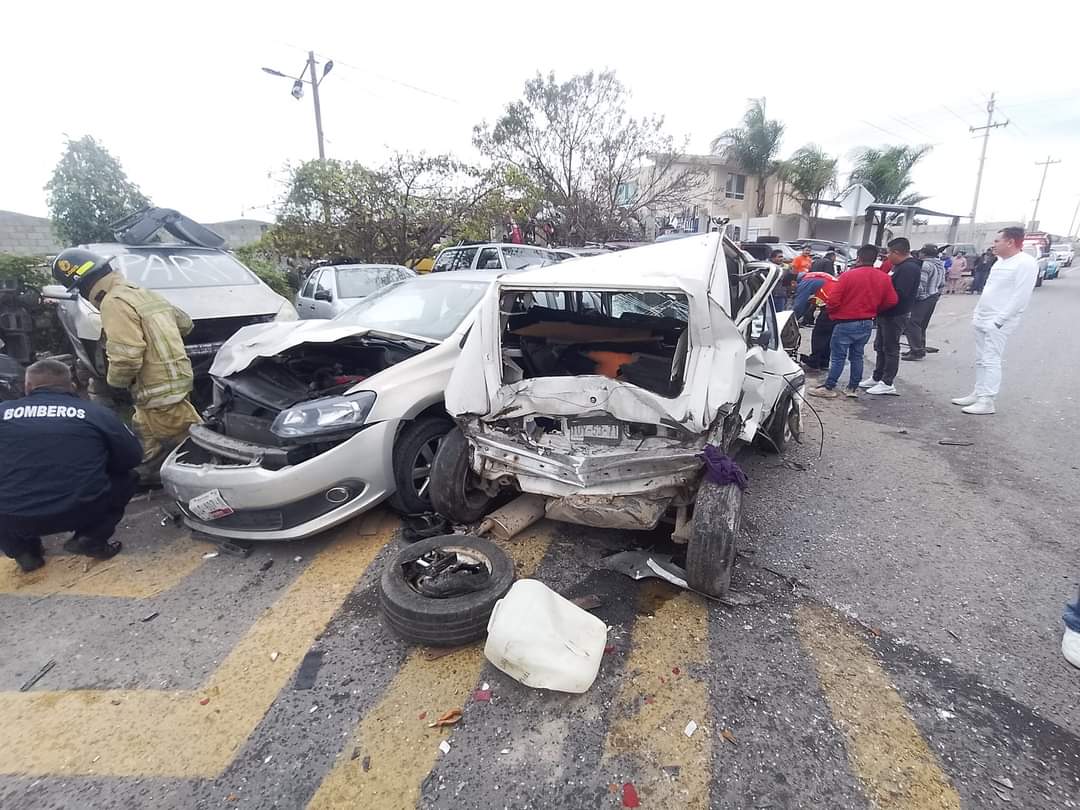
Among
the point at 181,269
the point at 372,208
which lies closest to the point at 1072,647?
the point at 181,269

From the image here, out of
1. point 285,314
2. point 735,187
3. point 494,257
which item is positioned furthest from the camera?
point 735,187

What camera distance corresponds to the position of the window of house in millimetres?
29023

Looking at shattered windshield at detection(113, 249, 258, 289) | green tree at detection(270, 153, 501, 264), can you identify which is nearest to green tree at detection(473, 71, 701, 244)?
green tree at detection(270, 153, 501, 264)

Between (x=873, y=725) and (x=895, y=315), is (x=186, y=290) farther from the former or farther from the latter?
(x=895, y=315)

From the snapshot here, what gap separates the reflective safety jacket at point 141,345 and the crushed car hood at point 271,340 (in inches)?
17.8

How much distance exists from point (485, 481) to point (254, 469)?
1.30 metres

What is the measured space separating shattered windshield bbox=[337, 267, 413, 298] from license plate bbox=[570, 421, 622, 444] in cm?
658

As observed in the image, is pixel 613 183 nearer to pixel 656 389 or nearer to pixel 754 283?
pixel 754 283

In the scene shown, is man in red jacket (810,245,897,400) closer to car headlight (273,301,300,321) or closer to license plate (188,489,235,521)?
car headlight (273,301,300,321)

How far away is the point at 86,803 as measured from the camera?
5.89 ft

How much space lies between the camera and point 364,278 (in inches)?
354

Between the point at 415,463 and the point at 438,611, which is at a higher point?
the point at 415,463

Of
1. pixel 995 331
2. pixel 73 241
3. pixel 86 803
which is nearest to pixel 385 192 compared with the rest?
pixel 73 241

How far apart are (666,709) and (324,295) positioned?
328 inches
